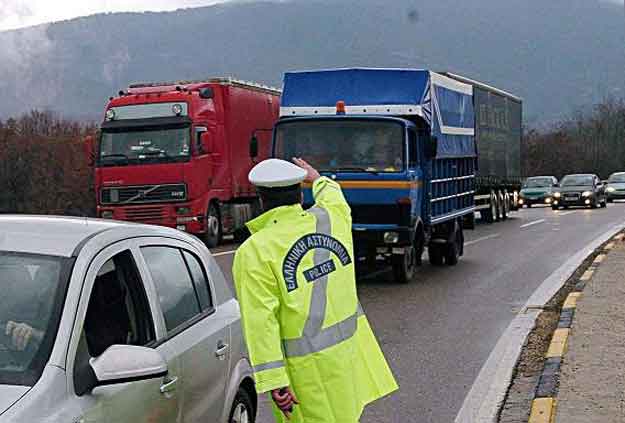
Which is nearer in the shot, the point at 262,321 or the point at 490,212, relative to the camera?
the point at 262,321

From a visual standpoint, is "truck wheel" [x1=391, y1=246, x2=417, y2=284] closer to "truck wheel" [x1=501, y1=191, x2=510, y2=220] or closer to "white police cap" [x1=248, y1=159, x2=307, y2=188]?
"white police cap" [x1=248, y1=159, x2=307, y2=188]

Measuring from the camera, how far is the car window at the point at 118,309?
14.9ft

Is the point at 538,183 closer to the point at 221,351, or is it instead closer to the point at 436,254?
the point at 436,254

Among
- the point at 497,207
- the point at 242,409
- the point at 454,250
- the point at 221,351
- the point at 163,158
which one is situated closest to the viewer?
the point at 221,351

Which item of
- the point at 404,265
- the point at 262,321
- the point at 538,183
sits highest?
the point at 262,321

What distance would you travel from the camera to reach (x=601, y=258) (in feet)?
63.8

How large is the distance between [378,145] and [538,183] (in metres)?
39.0

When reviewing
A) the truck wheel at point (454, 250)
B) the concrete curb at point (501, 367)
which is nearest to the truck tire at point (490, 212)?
the truck wheel at point (454, 250)

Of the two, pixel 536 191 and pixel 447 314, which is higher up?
pixel 447 314

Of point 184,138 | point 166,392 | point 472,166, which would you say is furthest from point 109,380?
point 184,138

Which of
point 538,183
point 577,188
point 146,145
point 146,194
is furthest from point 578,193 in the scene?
point 146,145

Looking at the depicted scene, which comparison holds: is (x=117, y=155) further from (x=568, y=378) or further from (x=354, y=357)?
(x=354, y=357)

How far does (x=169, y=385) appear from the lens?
15.5ft

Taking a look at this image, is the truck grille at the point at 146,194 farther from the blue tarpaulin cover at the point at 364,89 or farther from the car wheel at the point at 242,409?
the car wheel at the point at 242,409
